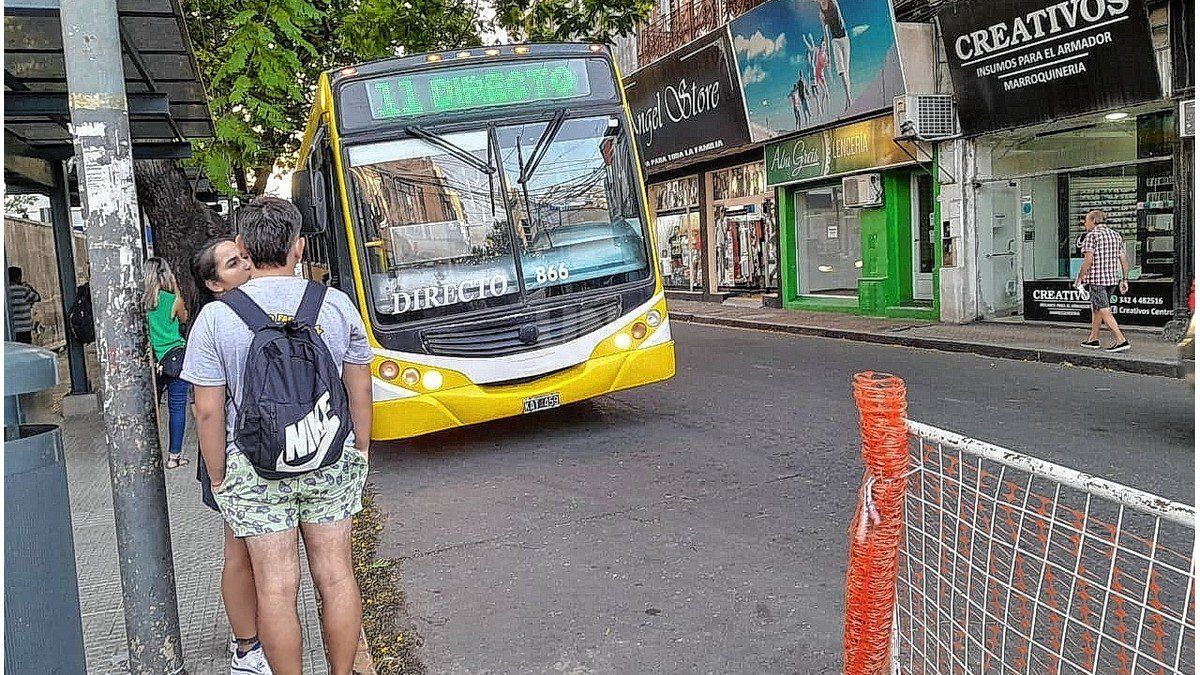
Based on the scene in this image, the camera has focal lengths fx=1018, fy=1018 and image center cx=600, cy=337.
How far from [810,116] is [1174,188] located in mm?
7509

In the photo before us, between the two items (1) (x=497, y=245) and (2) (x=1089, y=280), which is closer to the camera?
(1) (x=497, y=245)

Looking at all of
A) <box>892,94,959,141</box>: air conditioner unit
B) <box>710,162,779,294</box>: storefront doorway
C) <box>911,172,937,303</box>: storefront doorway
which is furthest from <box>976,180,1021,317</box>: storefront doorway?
<box>710,162,779,294</box>: storefront doorway

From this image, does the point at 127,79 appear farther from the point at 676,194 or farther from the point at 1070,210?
the point at 676,194

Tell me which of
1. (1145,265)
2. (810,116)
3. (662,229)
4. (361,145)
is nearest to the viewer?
Answer: (361,145)

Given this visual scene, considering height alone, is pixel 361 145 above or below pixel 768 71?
below

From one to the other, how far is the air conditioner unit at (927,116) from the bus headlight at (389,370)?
10955 mm

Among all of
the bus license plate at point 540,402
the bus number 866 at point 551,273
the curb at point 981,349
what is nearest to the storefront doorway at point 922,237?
the curb at point 981,349

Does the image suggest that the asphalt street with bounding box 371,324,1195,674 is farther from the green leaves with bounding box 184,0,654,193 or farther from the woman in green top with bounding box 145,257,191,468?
the green leaves with bounding box 184,0,654,193

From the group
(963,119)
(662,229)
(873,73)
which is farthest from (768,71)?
(662,229)

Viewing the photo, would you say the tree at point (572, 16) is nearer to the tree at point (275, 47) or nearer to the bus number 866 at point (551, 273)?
the tree at point (275, 47)

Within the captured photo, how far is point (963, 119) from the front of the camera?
15.7 meters

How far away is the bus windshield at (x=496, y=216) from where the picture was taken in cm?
784

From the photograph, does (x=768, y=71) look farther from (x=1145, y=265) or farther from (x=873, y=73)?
(x=1145, y=265)

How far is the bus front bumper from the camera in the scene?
304 inches
